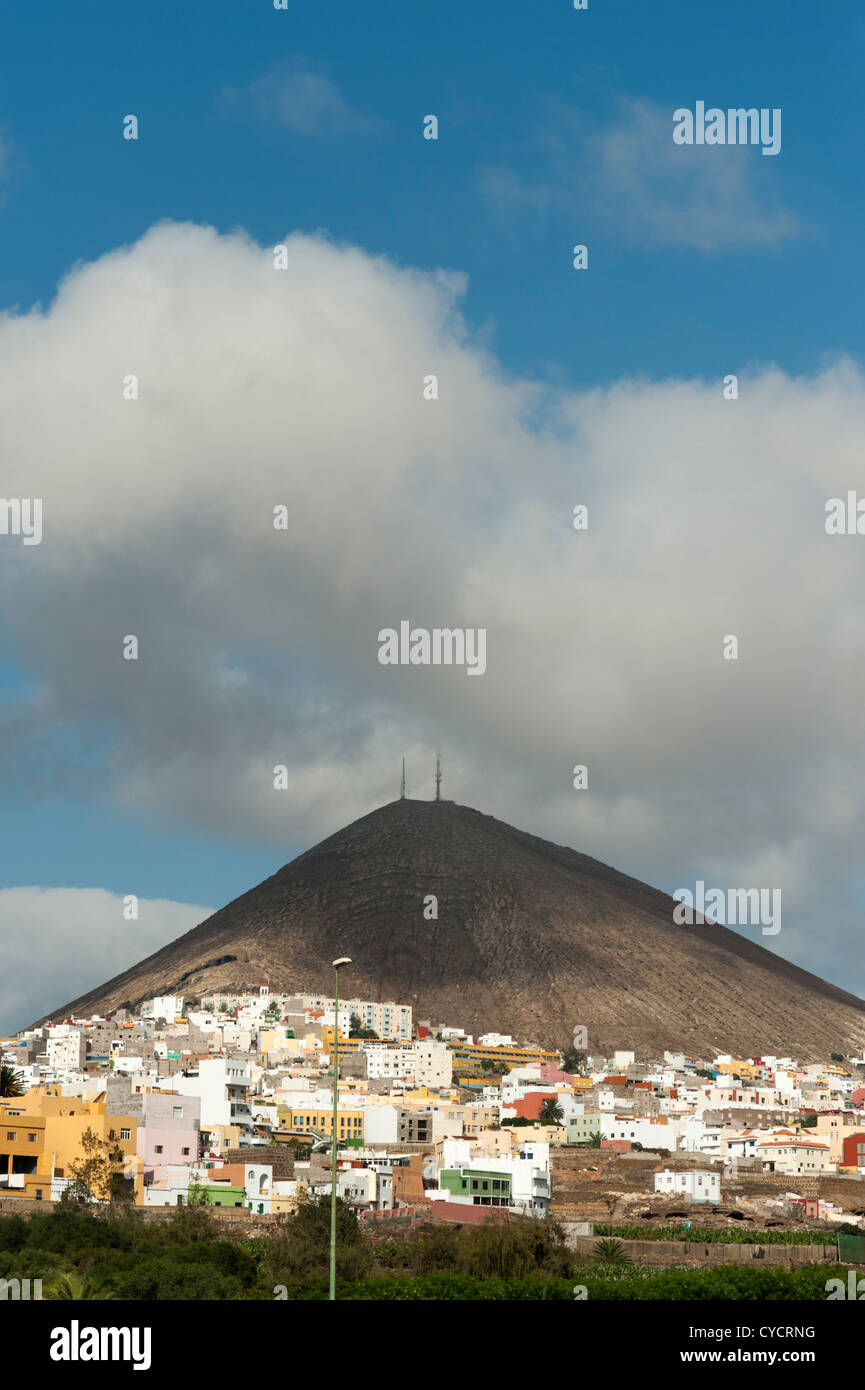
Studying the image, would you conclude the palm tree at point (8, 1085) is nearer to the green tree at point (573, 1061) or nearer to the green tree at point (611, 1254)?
the green tree at point (611, 1254)

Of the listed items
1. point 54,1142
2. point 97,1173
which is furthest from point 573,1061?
point 97,1173

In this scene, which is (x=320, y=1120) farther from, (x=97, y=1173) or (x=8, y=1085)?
(x=97, y=1173)

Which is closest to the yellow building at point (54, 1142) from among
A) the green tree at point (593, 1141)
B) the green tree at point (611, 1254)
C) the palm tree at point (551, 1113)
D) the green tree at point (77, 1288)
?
the green tree at point (611, 1254)

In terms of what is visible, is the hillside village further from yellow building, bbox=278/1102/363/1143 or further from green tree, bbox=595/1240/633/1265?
green tree, bbox=595/1240/633/1265

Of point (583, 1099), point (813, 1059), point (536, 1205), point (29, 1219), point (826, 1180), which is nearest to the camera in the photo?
point (29, 1219)

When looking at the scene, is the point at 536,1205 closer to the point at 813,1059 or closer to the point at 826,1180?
the point at 826,1180

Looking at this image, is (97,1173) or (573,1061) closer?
(97,1173)

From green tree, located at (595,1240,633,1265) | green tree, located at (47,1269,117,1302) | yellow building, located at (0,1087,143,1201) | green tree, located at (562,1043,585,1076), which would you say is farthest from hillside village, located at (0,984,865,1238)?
green tree, located at (47,1269,117,1302)
